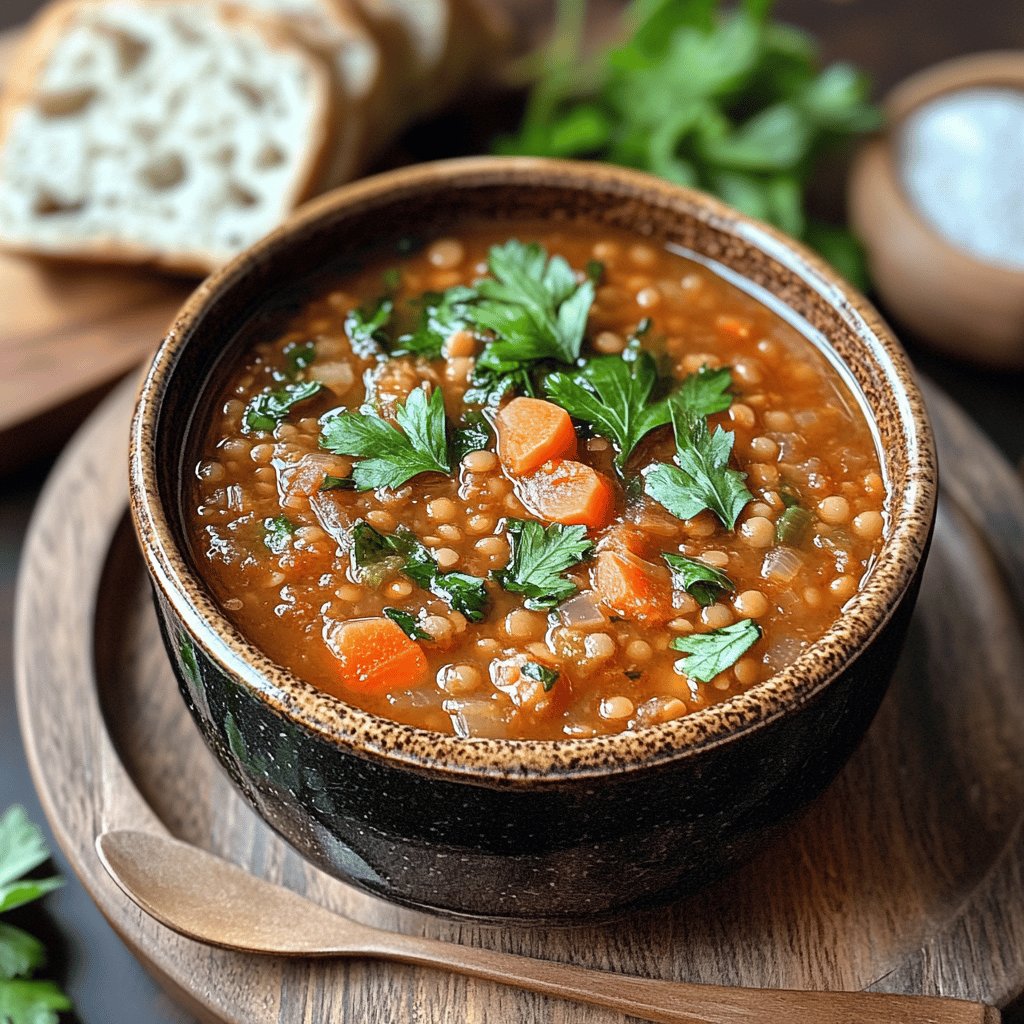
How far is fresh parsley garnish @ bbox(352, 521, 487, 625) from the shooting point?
7.06ft

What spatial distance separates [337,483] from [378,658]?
15.3 inches

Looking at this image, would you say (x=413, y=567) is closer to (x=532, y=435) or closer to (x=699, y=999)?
(x=532, y=435)

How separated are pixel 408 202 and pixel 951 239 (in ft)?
6.03

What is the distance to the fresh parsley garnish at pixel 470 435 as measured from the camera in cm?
239

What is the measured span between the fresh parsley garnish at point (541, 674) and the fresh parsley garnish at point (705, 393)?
2.09 ft

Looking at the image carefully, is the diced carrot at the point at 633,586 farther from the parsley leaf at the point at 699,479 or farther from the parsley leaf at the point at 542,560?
the parsley leaf at the point at 699,479

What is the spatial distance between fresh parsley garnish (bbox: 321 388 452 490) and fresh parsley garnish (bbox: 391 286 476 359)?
0.17 meters

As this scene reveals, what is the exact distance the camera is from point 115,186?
3889 millimetres

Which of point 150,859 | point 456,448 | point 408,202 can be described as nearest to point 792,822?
point 456,448

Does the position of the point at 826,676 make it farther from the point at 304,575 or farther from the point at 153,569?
the point at 153,569

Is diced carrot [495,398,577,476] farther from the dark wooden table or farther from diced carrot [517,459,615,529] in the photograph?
the dark wooden table

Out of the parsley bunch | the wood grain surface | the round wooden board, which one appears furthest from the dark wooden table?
the parsley bunch

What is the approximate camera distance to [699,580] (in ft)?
7.16

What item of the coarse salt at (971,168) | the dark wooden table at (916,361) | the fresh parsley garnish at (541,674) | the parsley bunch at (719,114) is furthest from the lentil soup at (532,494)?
the coarse salt at (971,168)
